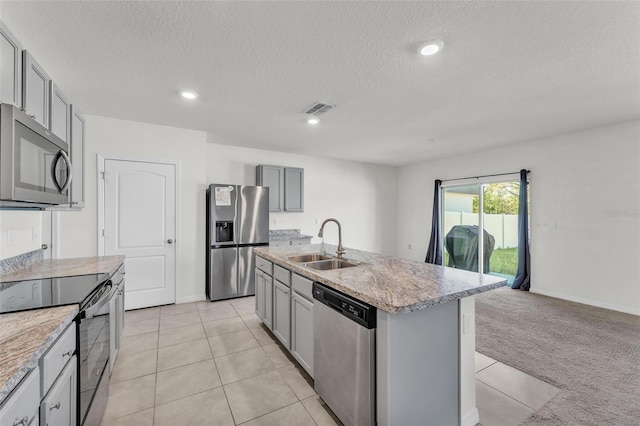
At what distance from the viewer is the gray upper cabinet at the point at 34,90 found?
1605mm

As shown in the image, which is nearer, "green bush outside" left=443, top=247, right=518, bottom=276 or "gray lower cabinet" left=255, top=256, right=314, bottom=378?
"gray lower cabinet" left=255, top=256, right=314, bottom=378

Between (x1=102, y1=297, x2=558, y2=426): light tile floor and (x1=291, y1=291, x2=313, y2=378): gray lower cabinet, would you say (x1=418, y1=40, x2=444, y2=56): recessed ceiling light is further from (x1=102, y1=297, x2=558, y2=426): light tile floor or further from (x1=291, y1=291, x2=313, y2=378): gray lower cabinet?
(x1=102, y1=297, x2=558, y2=426): light tile floor

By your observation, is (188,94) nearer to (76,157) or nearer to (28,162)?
(76,157)

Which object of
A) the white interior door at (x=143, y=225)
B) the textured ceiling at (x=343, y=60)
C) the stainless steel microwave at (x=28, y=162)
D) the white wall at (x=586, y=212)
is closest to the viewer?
the stainless steel microwave at (x=28, y=162)

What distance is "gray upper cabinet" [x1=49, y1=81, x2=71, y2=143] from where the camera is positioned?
193 centimetres

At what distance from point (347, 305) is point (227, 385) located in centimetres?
127

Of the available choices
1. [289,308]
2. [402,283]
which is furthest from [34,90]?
[402,283]

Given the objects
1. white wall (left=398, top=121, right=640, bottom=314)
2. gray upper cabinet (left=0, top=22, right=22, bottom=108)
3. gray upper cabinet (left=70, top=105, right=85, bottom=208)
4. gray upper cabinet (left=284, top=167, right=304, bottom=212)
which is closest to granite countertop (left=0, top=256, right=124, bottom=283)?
gray upper cabinet (left=70, top=105, right=85, bottom=208)

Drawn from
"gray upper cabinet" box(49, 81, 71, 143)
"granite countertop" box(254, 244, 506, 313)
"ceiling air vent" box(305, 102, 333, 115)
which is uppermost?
"ceiling air vent" box(305, 102, 333, 115)

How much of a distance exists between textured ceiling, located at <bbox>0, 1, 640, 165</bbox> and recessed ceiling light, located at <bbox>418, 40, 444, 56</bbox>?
2.1 inches

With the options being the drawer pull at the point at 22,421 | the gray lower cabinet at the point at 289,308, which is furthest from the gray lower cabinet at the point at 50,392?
the gray lower cabinet at the point at 289,308

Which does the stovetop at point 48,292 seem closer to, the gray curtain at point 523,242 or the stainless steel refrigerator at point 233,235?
the stainless steel refrigerator at point 233,235

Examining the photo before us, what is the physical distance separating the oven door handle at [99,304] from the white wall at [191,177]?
2.13 m

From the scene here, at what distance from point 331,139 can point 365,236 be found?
2.96 m
